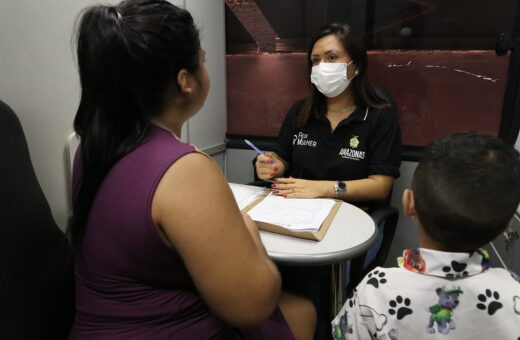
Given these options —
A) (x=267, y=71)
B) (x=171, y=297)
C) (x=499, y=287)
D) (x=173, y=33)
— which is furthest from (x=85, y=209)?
(x=267, y=71)

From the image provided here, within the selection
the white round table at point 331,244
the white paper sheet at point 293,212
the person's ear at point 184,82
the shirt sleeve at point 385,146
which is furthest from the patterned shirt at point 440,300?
the shirt sleeve at point 385,146

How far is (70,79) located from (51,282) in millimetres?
768

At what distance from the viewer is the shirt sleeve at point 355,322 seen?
0.77 meters

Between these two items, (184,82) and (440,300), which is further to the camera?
(184,82)

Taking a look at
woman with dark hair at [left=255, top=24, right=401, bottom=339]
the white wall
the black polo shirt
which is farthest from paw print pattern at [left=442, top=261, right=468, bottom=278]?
the white wall

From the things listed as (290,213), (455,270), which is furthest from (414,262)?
(290,213)

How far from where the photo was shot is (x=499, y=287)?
706 millimetres

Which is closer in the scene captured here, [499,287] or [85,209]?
[499,287]

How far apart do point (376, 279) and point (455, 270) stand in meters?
0.15

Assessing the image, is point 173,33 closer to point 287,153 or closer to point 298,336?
point 298,336

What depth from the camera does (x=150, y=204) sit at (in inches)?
27.7

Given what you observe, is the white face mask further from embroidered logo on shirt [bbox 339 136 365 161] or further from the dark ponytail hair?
the dark ponytail hair

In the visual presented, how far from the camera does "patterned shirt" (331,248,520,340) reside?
699 millimetres

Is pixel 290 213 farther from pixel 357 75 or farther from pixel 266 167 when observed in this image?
pixel 357 75
